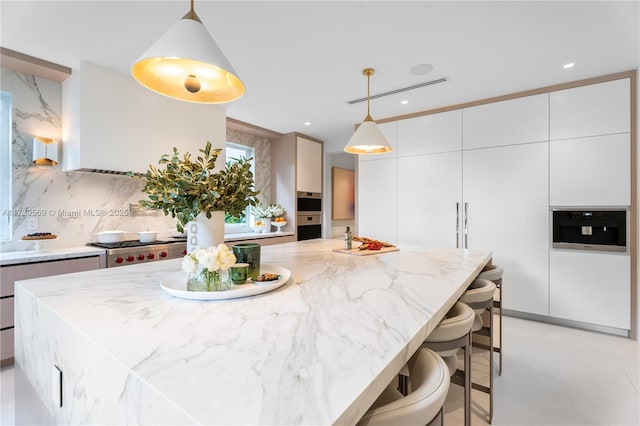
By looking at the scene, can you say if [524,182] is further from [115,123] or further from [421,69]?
[115,123]

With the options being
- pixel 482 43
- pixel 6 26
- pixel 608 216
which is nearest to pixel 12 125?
pixel 6 26

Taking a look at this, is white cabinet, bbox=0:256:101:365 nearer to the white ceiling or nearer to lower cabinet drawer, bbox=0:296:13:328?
lower cabinet drawer, bbox=0:296:13:328

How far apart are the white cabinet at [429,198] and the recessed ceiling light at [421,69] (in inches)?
47.9

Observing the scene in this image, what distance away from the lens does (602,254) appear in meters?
2.79

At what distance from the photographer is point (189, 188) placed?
3.75 ft

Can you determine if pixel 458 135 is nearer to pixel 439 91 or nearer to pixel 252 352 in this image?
pixel 439 91

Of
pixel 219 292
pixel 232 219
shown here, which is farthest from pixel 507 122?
pixel 232 219

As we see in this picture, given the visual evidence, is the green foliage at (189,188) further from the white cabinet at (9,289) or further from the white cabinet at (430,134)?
the white cabinet at (430,134)

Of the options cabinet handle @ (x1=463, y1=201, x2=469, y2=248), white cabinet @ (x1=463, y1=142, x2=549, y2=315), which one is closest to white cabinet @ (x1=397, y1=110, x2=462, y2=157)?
white cabinet @ (x1=463, y1=142, x2=549, y2=315)

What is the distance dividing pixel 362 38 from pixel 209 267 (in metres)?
2.01

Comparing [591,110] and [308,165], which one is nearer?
[591,110]

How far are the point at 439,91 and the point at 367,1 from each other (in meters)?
1.64

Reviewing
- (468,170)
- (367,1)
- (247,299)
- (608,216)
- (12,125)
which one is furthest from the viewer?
(468,170)

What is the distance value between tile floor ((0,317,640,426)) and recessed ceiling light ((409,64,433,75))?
8.12 ft
